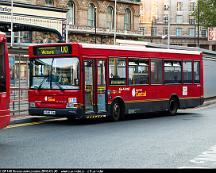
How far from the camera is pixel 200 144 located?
1411 cm

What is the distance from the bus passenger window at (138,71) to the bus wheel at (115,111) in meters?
1.15

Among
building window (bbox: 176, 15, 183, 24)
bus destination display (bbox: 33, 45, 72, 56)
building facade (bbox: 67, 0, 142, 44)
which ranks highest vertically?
building window (bbox: 176, 15, 183, 24)

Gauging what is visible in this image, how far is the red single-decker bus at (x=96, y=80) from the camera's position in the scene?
1934cm

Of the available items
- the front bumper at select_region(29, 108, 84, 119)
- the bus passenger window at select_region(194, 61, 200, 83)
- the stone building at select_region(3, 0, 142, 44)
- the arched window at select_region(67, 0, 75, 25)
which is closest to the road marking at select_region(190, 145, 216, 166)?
the front bumper at select_region(29, 108, 84, 119)

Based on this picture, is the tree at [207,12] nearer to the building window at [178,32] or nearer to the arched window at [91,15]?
the arched window at [91,15]

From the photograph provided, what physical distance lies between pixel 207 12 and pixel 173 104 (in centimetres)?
7147

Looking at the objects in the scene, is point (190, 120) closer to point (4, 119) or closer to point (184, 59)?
point (184, 59)

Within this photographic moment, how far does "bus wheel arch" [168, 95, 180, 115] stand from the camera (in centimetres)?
2512

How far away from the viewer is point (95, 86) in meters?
20.0

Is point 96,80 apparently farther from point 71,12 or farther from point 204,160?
point 71,12

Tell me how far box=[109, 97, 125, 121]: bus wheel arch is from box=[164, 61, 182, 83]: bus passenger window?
136 inches

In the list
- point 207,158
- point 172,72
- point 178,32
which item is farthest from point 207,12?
point 207,158

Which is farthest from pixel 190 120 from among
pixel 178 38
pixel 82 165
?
pixel 178 38

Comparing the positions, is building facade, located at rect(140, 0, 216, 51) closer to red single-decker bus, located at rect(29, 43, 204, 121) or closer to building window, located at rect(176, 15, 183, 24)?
building window, located at rect(176, 15, 183, 24)
